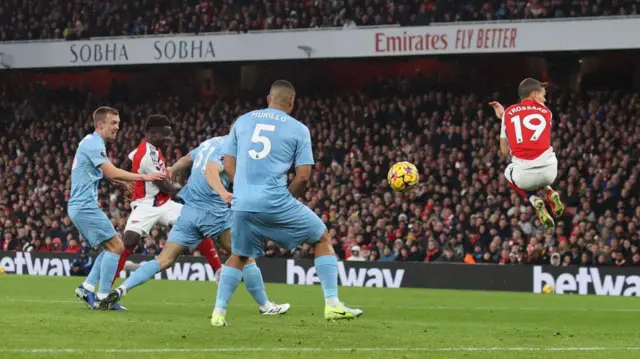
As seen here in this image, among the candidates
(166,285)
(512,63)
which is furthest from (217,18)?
(166,285)

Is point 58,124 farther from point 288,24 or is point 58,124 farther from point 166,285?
point 166,285

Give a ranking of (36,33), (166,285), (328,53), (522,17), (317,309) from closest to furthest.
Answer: (317,309)
(166,285)
(522,17)
(328,53)
(36,33)

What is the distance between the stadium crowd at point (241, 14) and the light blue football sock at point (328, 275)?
19.3 m

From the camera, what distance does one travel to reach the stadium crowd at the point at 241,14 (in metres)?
28.4

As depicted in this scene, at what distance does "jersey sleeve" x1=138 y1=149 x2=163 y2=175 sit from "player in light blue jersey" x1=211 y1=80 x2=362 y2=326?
3492 millimetres

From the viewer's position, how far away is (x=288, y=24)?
31422 millimetres

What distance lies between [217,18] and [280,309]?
2191 cm

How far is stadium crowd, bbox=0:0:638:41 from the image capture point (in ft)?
93.2

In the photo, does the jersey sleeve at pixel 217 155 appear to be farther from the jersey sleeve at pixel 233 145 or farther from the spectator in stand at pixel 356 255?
the spectator in stand at pixel 356 255

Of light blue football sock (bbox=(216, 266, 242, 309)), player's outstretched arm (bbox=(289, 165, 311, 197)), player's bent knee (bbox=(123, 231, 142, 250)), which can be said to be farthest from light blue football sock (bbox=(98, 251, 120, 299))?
player's outstretched arm (bbox=(289, 165, 311, 197))

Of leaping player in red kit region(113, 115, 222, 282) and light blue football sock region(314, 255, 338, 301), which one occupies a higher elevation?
leaping player in red kit region(113, 115, 222, 282)

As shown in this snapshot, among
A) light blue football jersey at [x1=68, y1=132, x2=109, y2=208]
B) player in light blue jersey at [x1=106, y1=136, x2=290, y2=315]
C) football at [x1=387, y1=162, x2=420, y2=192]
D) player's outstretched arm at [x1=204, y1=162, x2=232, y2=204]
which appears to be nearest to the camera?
player's outstretched arm at [x1=204, y1=162, x2=232, y2=204]

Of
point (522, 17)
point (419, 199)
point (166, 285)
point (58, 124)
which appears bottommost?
point (166, 285)

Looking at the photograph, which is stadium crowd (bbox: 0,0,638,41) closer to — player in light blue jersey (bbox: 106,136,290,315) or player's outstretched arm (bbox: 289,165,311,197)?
player in light blue jersey (bbox: 106,136,290,315)
